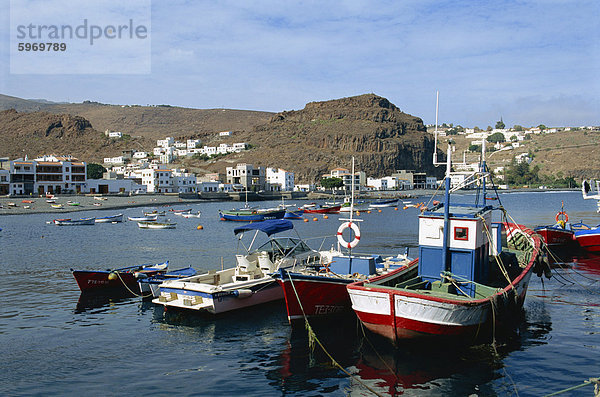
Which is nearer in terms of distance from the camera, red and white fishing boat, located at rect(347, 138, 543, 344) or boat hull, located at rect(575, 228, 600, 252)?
red and white fishing boat, located at rect(347, 138, 543, 344)

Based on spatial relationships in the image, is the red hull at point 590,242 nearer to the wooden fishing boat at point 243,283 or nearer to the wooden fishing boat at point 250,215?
the wooden fishing boat at point 243,283

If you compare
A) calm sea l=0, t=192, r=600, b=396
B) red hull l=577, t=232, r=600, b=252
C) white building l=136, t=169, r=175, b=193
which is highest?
white building l=136, t=169, r=175, b=193

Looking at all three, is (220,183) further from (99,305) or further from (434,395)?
(434,395)

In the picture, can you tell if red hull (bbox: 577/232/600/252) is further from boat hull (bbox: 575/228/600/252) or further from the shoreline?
the shoreline

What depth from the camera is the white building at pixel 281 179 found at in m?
179

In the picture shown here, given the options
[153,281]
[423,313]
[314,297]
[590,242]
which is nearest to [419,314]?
[423,313]

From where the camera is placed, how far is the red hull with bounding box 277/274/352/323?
17750mm

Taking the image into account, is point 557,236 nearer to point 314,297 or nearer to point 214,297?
point 314,297

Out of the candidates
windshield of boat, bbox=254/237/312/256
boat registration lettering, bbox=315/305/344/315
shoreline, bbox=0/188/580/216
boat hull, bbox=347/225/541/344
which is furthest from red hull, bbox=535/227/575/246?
shoreline, bbox=0/188/580/216

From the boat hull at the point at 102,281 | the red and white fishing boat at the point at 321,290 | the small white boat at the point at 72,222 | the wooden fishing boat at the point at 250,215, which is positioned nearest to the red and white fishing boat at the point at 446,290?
the red and white fishing boat at the point at 321,290

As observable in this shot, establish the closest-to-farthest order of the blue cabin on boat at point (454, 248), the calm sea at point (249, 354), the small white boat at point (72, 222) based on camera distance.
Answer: the calm sea at point (249, 354) < the blue cabin on boat at point (454, 248) < the small white boat at point (72, 222)

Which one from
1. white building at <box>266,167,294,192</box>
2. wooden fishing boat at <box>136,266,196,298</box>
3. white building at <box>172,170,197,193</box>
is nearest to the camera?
wooden fishing boat at <box>136,266,196,298</box>

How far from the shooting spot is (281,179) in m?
179

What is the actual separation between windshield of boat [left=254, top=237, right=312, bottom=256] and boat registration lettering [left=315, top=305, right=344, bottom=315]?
5.07 m
